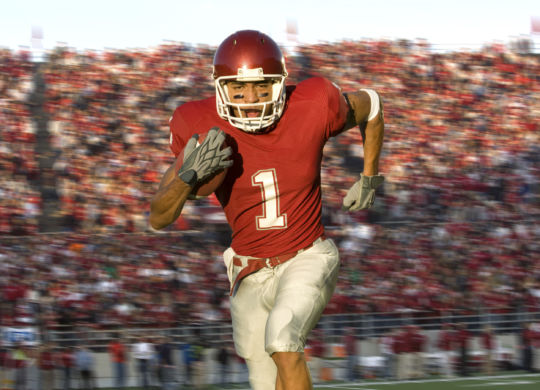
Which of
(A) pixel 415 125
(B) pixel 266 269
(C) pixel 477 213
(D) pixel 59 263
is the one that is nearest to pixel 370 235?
(C) pixel 477 213

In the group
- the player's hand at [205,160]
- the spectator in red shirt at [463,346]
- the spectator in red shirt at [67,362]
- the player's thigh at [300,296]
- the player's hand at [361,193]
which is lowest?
the spectator in red shirt at [463,346]

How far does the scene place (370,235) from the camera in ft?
37.3

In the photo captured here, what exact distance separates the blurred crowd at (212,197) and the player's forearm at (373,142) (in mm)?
6100

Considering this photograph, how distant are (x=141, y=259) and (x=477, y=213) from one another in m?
4.89

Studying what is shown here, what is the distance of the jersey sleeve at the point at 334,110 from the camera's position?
3482 mm

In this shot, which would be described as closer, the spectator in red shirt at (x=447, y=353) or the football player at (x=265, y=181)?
the football player at (x=265, y=181)

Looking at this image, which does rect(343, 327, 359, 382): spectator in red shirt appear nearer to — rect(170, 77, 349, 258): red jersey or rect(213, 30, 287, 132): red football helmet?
rect(170, 77, 349, 258): red jersey

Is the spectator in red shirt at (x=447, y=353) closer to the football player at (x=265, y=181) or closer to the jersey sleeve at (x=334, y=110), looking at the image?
the football player at (x=265, y=181)

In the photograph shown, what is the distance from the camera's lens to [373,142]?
12.7 feet

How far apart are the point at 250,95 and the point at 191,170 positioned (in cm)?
49

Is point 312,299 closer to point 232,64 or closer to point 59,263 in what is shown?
point 232,64

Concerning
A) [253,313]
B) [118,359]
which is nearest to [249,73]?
[253,313]

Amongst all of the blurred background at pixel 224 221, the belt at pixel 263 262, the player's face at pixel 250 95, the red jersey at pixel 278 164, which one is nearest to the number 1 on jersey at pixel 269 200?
the red jersey at pixel 278 164

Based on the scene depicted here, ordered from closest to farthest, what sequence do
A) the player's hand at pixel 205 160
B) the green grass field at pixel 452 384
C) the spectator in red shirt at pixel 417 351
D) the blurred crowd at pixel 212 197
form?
the player's hand at pixel 205 160, the green grass field at pixel 452 384, the spectator in red shirt at pixel 417 351, the blurred crowd at pixel 212 197
